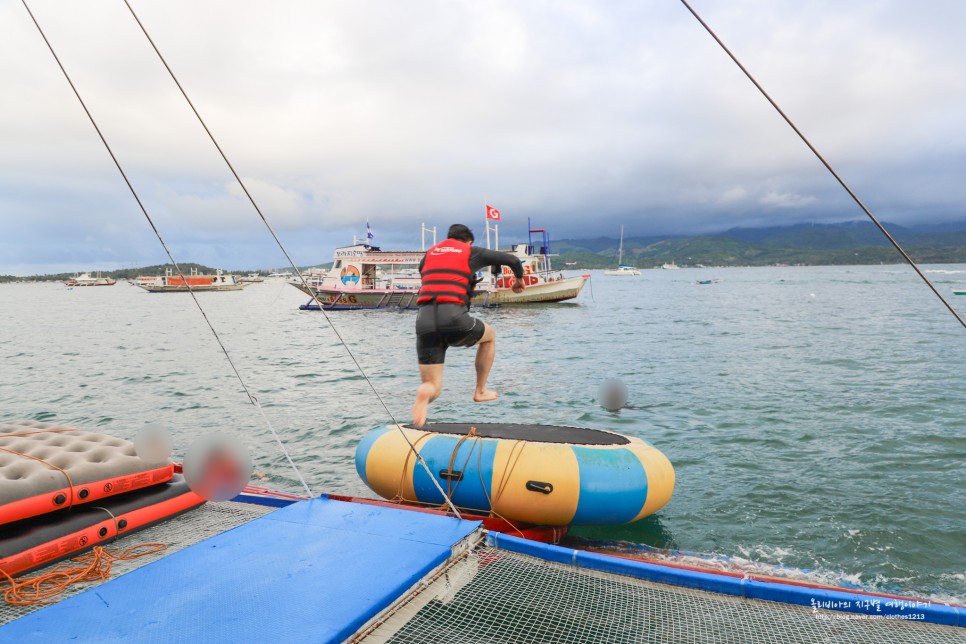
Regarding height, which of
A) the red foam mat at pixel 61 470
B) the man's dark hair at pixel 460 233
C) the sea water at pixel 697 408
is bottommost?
the sea water at pixel 697 408

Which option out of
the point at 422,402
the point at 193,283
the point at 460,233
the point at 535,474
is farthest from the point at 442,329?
the point at 193,283

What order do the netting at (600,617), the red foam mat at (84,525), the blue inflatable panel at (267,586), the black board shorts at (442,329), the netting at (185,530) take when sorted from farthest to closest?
1. the black board shorts at (442,329)
2. the netting at (185,530)
3. the red foam mat at (84,525)
4. the netting at (600,617)
5. the blue inflatable panel at (267,586)

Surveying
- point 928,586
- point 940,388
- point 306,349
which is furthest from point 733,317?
point 928,586

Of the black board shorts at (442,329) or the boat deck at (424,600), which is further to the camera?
the black board shorts at (442,329)

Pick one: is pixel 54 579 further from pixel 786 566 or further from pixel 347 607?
pixel 786 566

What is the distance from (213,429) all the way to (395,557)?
11745 millimetres

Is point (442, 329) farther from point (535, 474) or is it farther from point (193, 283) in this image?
point (193, 283)

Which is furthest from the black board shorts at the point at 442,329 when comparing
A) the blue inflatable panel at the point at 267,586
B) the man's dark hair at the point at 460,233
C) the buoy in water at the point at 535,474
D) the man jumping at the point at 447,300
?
the blue inflatable panel at the point at 267,586

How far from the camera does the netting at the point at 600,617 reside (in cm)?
350

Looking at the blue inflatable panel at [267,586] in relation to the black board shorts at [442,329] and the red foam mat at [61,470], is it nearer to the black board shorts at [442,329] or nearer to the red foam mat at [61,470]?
the red foam mat at [61,470]

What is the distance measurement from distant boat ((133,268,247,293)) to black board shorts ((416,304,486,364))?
392ft

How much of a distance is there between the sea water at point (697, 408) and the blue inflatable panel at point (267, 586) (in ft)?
4.06

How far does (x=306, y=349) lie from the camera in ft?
97.8

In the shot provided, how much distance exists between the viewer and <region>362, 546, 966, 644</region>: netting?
11.5 feet
